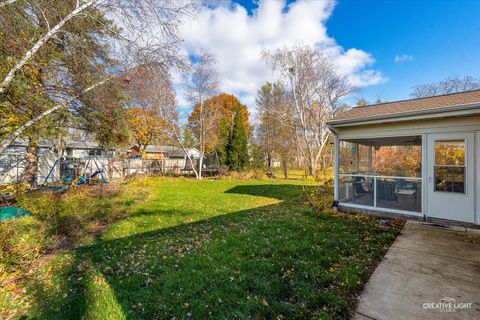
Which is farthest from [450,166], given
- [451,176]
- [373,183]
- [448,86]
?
[448,86]

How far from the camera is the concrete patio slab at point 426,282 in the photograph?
2.28 metres

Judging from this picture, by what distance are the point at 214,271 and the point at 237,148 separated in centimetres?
1539

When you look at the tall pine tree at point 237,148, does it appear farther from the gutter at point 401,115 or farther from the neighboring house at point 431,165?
the gutter at point 401,115

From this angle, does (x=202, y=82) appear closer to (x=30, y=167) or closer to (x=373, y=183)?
(x=30, y=167)

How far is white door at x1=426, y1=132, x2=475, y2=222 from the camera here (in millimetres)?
4680

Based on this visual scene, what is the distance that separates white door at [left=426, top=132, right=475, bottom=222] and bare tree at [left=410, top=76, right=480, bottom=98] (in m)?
16.2

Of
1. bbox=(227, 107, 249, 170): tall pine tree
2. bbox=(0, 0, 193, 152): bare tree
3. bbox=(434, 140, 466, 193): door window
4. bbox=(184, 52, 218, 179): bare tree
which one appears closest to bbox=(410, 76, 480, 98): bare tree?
bbox=(227, 107, 249, 170): tall pine tree

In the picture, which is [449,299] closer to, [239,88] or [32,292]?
[32,292]

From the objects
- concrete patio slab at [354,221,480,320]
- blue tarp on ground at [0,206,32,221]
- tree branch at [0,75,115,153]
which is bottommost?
concrete patio slab at [354,221,480,320]

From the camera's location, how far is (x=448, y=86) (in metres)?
18.0

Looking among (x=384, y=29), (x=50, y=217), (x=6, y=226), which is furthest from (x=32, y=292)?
(x=384, y=29)

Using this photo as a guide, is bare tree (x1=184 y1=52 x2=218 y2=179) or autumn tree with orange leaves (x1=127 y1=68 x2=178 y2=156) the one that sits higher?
bare tree (x1=184 y1=52 x2=218 y2=179)

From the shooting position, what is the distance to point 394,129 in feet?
18.8

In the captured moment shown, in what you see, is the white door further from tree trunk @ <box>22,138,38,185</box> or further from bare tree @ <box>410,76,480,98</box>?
bare tree @ <box>410,76,480,98</box>
